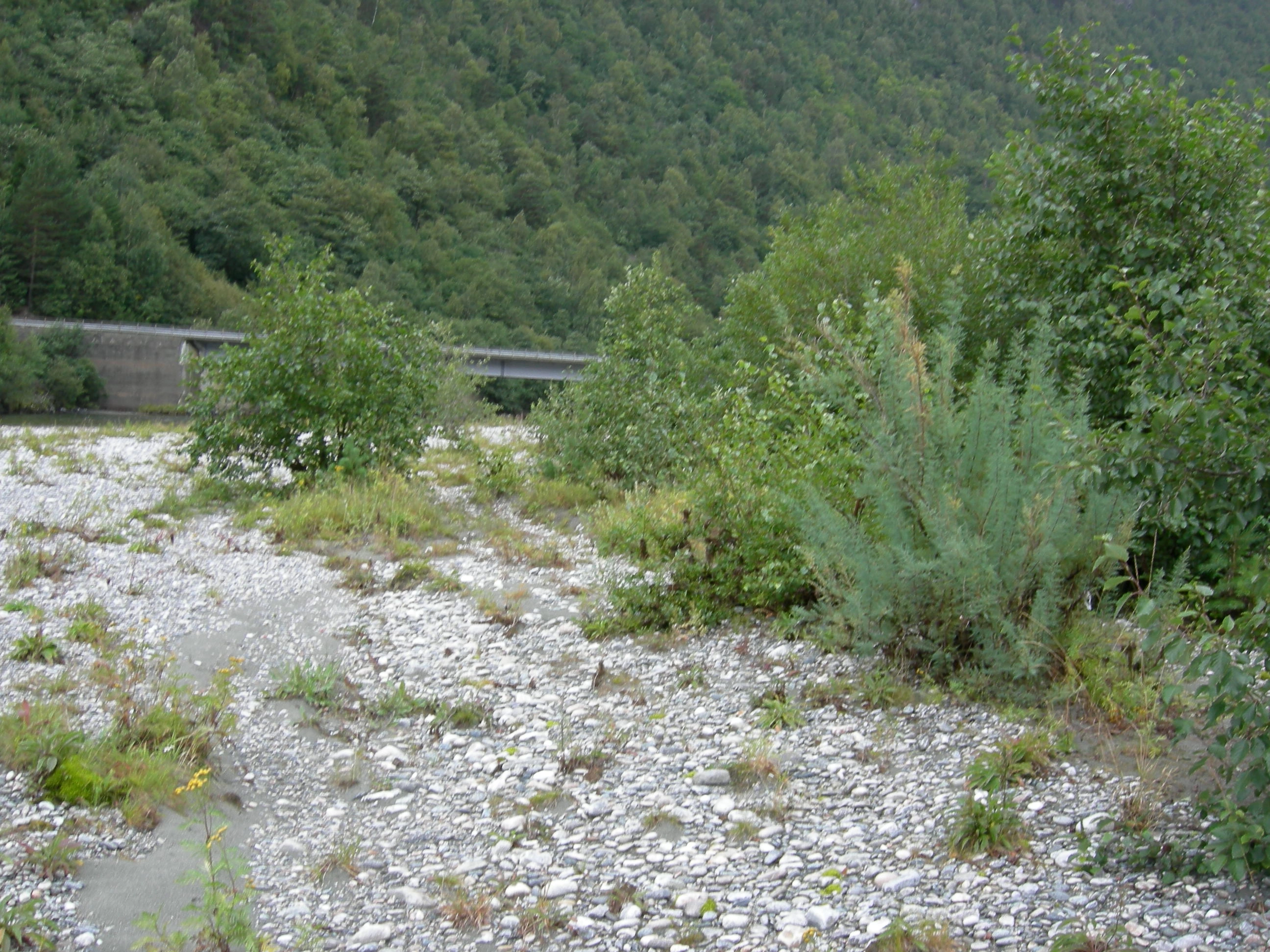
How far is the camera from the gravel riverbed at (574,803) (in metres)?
4.25

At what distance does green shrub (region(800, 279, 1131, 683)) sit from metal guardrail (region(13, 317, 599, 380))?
36.4 meters

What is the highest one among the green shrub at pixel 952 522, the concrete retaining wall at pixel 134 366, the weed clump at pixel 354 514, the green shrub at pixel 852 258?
the green shrub at pixel 852 258

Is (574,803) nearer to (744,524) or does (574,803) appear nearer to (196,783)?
(196,783)

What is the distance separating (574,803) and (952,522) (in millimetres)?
2719

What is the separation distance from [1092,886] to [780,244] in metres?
16.6

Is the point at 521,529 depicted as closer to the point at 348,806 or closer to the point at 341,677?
the point at 341,677

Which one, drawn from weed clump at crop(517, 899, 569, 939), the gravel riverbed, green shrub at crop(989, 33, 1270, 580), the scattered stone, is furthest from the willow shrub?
the scattered stone

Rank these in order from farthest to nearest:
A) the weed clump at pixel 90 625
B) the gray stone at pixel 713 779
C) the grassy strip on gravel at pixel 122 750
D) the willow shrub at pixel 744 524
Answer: the willow shrub at pixel 744 524 → the weed clump at pixel 90 625 → the gray stone at pixel 713 779 → the grassy strip on gravel at pixel 122 750

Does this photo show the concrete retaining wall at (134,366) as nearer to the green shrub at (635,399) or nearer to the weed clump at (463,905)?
the green shrub at (635,399)

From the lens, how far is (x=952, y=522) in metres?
6.25

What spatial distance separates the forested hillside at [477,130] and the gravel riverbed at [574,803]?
16938 millimetres

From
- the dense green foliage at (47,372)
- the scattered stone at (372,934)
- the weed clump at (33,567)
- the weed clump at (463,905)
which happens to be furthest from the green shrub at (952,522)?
the dense green foliage at (47,372)

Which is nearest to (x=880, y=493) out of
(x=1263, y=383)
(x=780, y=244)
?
(x=1263, y=383)

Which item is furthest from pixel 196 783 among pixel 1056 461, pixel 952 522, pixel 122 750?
pixel 1056 461
